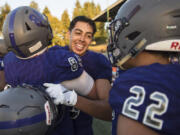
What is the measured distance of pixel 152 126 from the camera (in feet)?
2.69

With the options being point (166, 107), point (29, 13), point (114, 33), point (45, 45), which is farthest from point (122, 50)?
point (29, 13)

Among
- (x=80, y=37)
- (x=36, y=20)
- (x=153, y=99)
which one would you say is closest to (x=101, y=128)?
(x=80, y=37)

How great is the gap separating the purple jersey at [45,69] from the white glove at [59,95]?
10 centimetres

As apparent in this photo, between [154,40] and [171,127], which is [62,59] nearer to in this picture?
[154,40]

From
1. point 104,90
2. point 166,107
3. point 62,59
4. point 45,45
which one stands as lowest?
point 104,90

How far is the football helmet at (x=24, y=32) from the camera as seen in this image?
4.42 ft

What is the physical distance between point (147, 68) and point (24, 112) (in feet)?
2.96

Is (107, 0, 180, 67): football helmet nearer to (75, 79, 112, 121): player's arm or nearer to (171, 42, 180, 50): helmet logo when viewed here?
(171, 42, 180, 50): helmet logo

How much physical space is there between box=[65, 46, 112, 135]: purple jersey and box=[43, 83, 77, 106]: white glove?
641 millimetres

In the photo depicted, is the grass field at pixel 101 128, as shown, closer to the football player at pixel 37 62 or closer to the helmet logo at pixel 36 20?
the football player at pixel 37 62

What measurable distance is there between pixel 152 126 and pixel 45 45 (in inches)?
46.8

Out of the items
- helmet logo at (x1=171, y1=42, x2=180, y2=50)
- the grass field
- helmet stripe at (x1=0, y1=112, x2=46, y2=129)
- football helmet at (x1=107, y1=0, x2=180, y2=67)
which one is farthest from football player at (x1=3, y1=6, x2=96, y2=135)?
the grass field

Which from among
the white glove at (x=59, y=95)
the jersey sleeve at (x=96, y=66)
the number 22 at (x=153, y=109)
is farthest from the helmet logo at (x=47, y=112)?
the jersey sleeve at (x=96, y=66)

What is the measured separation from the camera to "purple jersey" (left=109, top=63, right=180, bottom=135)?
0.82 metres
